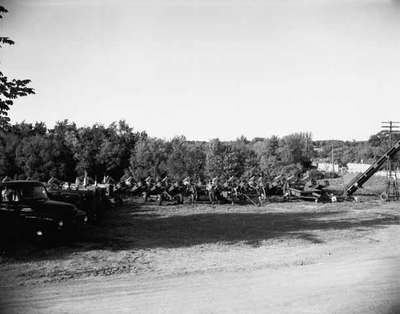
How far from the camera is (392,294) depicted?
809cm

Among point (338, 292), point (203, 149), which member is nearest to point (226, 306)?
point (338, 292)

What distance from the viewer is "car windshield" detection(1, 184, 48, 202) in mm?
12909

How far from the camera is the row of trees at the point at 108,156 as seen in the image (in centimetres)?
5631

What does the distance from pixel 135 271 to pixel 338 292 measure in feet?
16.1

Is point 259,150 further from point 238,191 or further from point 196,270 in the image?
point 196,270

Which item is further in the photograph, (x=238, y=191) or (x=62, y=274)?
(x=238, y=191)

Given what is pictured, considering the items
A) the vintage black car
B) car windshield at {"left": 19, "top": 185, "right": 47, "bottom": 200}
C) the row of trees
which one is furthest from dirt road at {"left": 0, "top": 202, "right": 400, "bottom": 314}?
the row of trees

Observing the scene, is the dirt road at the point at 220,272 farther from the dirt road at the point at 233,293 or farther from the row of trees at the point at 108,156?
the row of trees at the point at 108,156

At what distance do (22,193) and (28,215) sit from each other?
1.01 m

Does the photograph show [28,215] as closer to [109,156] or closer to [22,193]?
[22,193]

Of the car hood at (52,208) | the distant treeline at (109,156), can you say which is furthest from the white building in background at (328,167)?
the car hood at (52,208)

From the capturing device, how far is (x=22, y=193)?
1323 centimetres

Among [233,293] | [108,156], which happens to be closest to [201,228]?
[233,293]

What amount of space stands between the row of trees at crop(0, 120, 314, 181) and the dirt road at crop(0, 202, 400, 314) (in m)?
38.0
